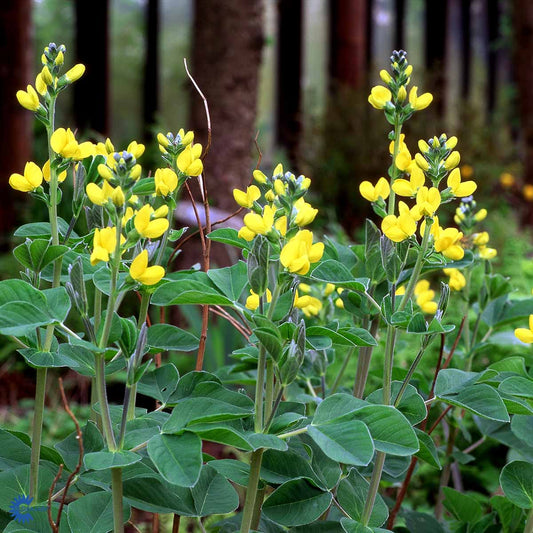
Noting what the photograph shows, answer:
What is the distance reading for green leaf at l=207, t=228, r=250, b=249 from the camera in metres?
0.91

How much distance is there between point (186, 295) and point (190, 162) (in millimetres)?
190

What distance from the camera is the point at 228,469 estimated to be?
872mm

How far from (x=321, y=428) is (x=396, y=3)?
1313 cm

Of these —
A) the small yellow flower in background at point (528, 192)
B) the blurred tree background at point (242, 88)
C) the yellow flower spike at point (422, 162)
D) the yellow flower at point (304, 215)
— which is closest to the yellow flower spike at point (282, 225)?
the yellow flower at point (304, 215)

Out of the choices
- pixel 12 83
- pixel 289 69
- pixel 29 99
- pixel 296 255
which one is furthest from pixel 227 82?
pixel 289 69

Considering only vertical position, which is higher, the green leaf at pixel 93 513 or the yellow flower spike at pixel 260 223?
the yellow flower spike at pixel 260 223

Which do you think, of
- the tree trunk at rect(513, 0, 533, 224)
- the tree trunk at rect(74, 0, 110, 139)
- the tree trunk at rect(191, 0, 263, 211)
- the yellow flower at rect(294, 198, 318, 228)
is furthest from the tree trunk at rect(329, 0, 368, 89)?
the yellow flower at rect(294, 198, 318, 228)

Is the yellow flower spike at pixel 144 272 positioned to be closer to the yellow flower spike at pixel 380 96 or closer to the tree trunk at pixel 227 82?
the yellow flower spike at pixel 380 96

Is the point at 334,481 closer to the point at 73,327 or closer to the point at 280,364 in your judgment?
the point at 280,364

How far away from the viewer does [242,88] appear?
4.09 m

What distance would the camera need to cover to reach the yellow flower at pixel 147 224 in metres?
0.72

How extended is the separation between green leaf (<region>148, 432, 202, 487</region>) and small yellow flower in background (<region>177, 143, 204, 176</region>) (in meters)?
0.32

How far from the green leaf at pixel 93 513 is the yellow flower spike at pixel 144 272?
29 cm

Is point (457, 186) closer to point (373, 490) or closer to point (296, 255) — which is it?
point (296, 255)
